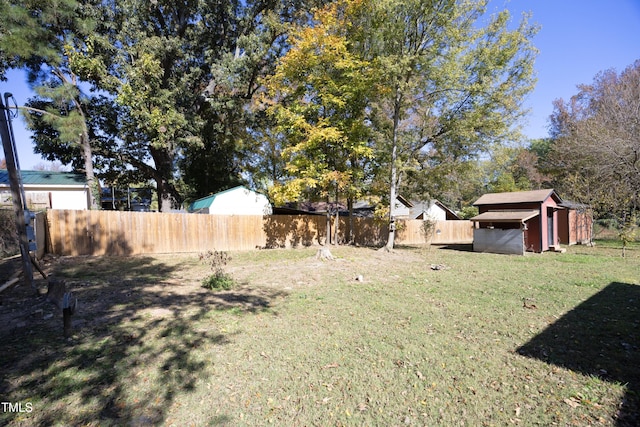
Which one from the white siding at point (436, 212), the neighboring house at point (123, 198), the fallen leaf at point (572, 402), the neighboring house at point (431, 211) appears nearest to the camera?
the fallen leaf at point (572, 402)

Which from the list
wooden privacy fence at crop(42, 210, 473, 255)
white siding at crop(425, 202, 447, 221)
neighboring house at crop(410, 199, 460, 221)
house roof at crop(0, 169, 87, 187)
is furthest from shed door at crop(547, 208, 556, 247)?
house roof at crop(0, 169, 87, 187)

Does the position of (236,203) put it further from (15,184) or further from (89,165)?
(15,184)

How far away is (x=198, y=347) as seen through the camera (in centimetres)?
376

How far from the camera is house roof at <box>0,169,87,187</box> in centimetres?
1950

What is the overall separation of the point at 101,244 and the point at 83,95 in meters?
8.31

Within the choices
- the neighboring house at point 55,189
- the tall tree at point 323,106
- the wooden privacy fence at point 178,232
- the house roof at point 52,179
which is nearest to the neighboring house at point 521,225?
the wooden privacy fence at point 178,232

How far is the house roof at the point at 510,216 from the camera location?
13775 mm

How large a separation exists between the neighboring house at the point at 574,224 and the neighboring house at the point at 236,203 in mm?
16899

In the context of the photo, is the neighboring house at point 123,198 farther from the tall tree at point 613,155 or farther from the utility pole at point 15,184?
the tall tree at point 613,155

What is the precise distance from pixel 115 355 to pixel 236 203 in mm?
14119

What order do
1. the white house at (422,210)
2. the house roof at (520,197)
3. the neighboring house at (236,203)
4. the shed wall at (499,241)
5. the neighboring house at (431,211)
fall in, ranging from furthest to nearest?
the neighboring house at (431,211)
the white house at (422,210)
the neighboring house at (236,203)
the house roof at (520,197)
the shed wall at (499,241)

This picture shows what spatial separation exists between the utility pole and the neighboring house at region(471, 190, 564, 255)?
16.3 meters

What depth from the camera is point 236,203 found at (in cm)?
1720

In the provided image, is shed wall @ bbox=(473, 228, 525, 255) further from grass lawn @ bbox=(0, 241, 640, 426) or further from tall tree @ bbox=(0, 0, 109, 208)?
tall tree @ bbox=(0, 0, 109, 208)
